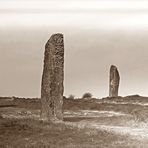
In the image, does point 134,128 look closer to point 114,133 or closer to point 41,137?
point 114,133

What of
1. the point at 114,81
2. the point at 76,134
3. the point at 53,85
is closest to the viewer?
the point at 76,134

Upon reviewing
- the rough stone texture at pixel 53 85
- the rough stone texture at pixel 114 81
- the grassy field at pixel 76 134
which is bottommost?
the grassy field at pixel 76 134

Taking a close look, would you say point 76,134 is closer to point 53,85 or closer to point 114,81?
point 53,85

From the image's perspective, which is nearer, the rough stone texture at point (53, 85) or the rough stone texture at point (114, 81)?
the rough stone texture at point (53, 85)

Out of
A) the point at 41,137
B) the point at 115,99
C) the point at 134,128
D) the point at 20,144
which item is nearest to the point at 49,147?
the point at 20,144

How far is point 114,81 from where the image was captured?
54656 mm

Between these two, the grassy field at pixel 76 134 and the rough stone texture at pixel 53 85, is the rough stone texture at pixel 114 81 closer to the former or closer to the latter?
the grassy field at pixel 76 134

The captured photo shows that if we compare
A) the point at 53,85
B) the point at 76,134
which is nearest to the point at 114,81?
the point at 53,85

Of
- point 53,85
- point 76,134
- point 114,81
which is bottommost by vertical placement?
point 76,134

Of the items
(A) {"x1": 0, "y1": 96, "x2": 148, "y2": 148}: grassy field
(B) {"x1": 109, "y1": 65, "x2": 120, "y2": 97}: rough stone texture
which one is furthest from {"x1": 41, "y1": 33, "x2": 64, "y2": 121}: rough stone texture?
(B) {"x1": 109, "y1": 65, "x2": 120, "y2": 97}: rough stone texture

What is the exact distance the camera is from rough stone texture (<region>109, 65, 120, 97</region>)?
54750 millimetres

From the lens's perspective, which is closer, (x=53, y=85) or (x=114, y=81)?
(x=53, y=85)

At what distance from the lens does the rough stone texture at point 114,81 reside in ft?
180

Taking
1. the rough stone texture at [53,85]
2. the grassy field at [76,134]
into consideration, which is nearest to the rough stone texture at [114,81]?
the grassy field at [76,134]
